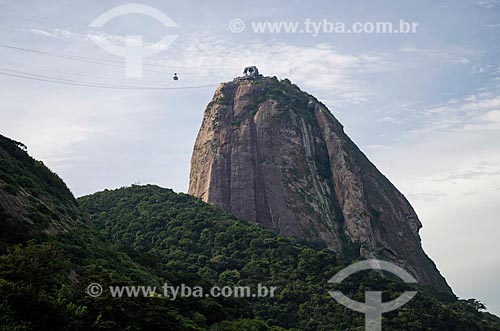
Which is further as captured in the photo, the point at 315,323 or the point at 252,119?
the point at 252,119

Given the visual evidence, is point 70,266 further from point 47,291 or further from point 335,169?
point 335,169

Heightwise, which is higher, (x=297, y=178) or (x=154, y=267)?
(x=297, y=178)

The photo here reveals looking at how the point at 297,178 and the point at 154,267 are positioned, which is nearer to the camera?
the point at 154,267

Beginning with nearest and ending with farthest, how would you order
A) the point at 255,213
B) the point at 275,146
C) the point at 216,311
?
the point at 216,311
the point at 255,213
the point at 275,146

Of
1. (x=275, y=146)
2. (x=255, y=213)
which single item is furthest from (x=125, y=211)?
(x=275, y=146)

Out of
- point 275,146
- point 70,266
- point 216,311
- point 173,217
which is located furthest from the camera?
point 275,146

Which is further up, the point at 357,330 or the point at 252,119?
the point at 252,119
